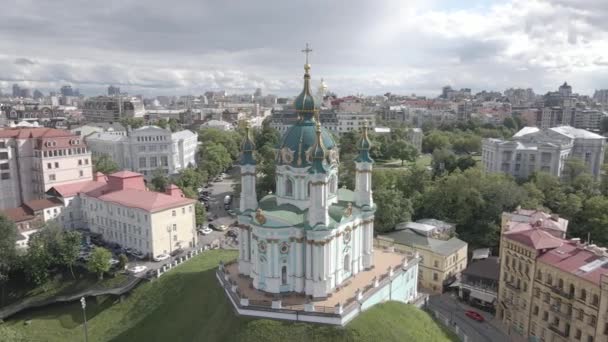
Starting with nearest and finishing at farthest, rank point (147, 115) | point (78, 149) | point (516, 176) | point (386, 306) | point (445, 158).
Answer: point (386, 306) < point (78, 149) < point (516, 176) < point (445, 158) < point (147, 115)

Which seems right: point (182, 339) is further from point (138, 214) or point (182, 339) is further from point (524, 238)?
point (524, 238)

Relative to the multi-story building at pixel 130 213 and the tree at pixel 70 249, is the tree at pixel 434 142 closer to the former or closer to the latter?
the multi-story building at pixel 130 213

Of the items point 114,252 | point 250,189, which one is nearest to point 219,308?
point 250,189

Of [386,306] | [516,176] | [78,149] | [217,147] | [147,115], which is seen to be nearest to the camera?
[386,306]

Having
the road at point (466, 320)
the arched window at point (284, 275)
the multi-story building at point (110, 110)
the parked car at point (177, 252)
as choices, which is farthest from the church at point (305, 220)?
the multi-story building at point (110, 110)

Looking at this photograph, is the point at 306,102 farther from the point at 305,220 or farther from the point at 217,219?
the point at 217,219

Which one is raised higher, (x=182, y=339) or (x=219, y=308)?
(x=219, y=308)

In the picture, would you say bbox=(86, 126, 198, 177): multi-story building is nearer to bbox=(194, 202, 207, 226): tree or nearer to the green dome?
bbox=(194, 202, 207, 226): tree
